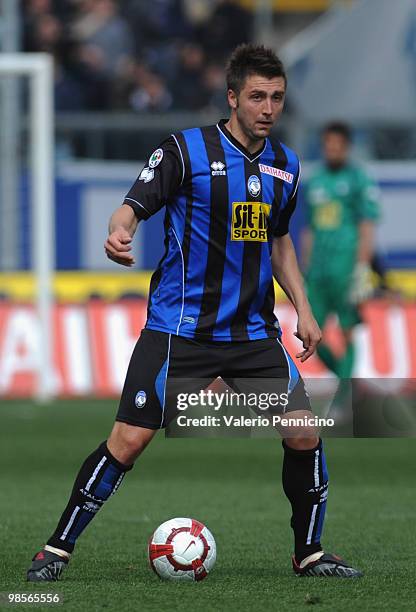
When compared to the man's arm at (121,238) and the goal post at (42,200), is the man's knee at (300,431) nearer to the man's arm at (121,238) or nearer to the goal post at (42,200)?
the man's arm at (121,238)

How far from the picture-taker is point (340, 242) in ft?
39.6

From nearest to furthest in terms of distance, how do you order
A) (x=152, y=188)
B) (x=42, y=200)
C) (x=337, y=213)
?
1. (x=152, y=188)
2. (x=337, y=213)
3. (x=42, y=200)

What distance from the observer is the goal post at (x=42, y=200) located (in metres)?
13.8

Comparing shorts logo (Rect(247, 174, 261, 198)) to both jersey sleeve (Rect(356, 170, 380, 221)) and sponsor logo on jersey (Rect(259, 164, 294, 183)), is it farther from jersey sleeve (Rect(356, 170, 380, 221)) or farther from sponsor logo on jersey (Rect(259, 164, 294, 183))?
jersey sleeve (Rect(356, 170, 380, 221))

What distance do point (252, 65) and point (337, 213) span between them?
6528mm

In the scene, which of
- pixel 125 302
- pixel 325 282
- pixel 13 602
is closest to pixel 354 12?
pixel 125 302

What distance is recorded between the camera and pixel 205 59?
790 inches

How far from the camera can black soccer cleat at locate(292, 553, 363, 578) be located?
5777mm

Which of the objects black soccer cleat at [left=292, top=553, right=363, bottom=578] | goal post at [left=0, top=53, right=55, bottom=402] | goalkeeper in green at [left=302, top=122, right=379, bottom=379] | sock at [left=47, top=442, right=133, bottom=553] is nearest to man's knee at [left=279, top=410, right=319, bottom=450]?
black soccer cleat at [left=292, top=553, right=363, bottom=578]

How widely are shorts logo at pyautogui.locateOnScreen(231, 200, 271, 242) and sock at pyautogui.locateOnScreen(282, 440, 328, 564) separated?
792mm

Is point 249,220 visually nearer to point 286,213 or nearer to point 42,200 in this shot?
point 286,213

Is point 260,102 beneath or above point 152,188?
above

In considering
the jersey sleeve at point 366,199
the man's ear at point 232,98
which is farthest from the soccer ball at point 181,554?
the jersey sleeve at point 366,199

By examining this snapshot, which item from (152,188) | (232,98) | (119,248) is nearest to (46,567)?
(119,248)
